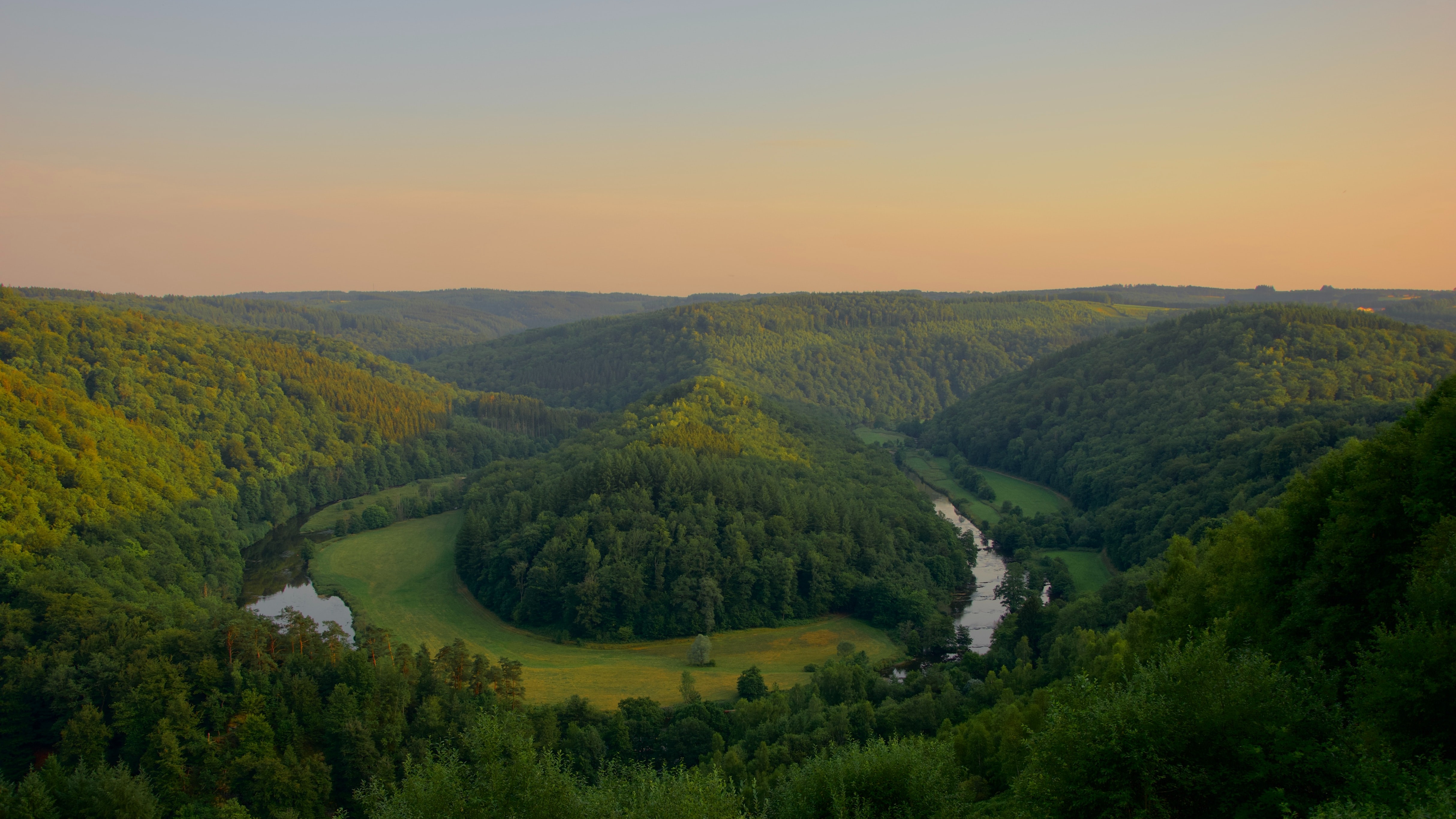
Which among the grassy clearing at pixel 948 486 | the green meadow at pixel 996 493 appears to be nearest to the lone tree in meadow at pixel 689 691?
the grassy clearing at pixel 948 486

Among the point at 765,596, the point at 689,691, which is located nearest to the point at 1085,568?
the point at 765,596

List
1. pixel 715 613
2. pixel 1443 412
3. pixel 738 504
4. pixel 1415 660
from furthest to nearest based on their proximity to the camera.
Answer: pixel 738 504 < pixel 715 613 < pixel 1443 412 < pixel 1415 660

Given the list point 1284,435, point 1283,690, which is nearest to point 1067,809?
point 1283,690

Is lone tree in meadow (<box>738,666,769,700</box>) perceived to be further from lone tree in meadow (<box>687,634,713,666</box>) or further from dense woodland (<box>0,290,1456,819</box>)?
lone tree in meadow (<box>687,634,713,666</box>)

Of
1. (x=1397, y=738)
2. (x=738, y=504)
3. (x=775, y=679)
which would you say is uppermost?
(x=1397, y=738)

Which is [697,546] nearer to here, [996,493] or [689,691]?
[689,691]

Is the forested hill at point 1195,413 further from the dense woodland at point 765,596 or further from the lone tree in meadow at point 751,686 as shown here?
the lone tree in meadow at point 751,686

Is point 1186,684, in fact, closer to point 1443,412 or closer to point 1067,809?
point 1067,809
